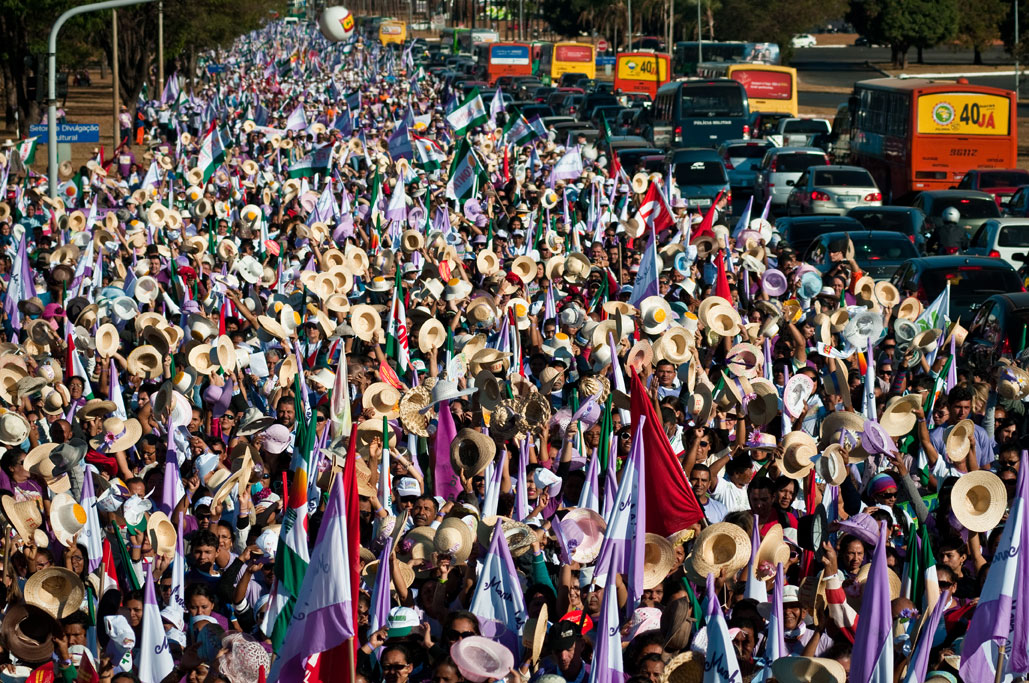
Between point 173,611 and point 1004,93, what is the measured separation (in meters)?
25.1

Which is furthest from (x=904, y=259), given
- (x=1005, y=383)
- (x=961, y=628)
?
(x=961, y=628)

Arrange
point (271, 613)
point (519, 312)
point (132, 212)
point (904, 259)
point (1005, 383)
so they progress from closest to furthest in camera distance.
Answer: point (271, 613), point (1005, 383), point (519, 312), point (904, 259), point (132, 212)

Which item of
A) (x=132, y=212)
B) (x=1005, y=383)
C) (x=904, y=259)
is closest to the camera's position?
(x=1005, y=383)

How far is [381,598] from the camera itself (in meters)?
7.60

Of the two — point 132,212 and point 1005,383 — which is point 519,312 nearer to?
point 1005,383

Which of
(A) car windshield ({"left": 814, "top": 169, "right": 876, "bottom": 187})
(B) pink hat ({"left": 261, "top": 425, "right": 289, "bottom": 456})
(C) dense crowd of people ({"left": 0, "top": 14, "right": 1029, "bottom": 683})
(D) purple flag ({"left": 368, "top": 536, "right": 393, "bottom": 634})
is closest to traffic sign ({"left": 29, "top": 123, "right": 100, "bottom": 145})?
(C) dense crowd of people ({"left": 0, "top": 14, "right": 1029, "bottom": 683})

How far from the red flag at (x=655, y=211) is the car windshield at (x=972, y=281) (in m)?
4.07

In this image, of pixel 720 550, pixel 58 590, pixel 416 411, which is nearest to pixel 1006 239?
pixel 416 411

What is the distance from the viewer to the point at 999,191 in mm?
27531

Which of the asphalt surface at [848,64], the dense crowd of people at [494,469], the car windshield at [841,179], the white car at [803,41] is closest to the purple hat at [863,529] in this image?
the dense crowd of people at [494,469]

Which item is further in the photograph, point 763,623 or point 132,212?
point 132,212

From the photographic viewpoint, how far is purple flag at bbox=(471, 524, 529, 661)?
765cm

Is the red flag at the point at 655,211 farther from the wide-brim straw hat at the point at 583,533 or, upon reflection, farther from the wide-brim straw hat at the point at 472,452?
the wide-brim straw hat at the point at 583,533

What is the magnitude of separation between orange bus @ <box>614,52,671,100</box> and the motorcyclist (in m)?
34.9
